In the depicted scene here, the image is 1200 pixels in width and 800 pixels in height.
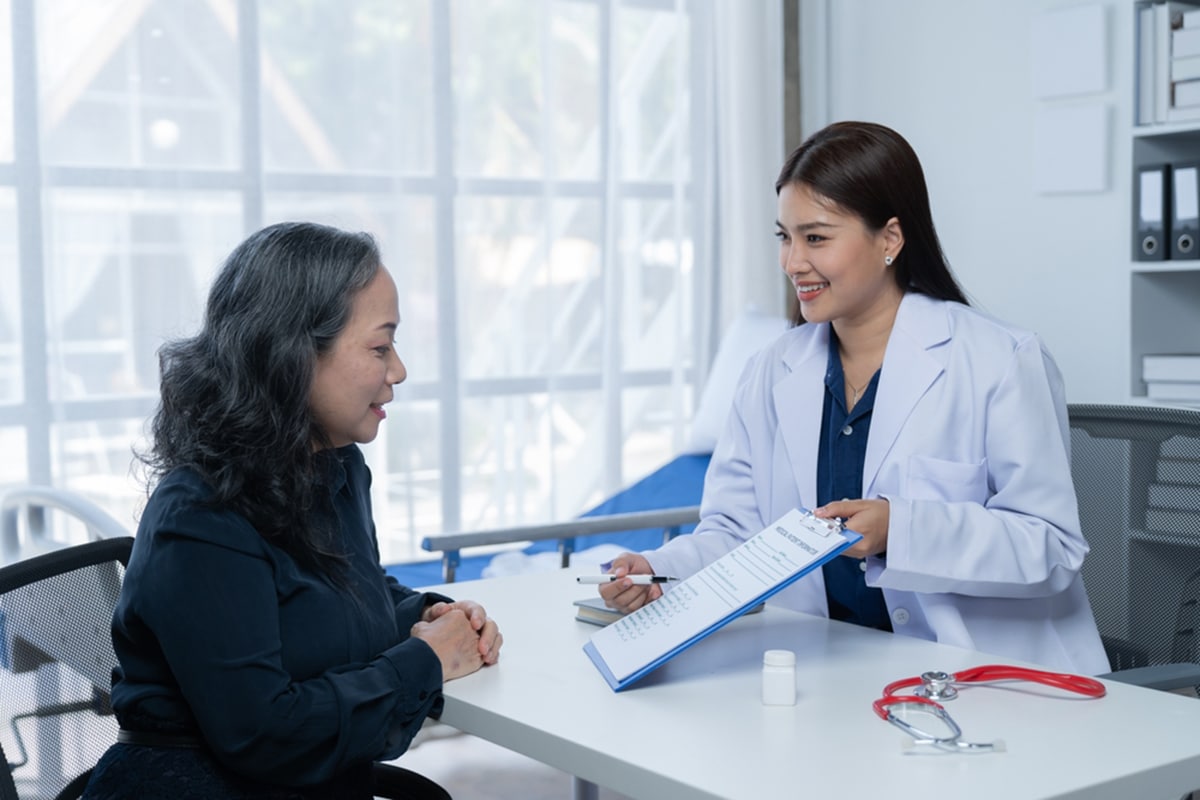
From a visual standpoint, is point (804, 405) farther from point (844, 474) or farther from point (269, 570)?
point (269, 570)

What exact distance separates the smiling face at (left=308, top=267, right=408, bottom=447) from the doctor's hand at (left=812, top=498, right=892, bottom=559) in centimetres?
52

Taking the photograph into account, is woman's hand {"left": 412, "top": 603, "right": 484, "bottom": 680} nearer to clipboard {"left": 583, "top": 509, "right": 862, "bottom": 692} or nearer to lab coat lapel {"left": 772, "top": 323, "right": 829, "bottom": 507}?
clipboard {"left": 583, "top": 509, "right": 862, "bottom": 692}

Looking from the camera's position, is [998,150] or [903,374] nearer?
[903,374]

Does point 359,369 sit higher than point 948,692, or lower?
higher

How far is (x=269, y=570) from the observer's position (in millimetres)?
1245

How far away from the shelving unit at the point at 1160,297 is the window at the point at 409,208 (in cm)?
151

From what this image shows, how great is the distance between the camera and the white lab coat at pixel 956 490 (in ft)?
5.22

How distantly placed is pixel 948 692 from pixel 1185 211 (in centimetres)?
239

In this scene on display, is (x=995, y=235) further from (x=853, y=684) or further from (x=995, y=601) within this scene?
(x=853, y=684)

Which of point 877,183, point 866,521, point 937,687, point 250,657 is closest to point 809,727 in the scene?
point 937,687

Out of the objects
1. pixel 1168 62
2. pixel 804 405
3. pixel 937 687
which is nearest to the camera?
pixel 937 687

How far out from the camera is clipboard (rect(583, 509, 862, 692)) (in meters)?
1.33

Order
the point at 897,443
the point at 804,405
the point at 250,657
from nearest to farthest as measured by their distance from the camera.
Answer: the point at 250,657
the point at 897,443
the point at 804,405

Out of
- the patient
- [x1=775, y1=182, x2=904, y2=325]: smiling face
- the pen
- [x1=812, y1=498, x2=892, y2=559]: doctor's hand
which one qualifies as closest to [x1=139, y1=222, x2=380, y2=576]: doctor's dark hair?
the patient
